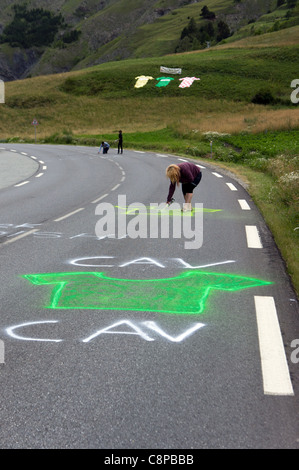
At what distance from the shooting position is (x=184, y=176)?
10.2 m

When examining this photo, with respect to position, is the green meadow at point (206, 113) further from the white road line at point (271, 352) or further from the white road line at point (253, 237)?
the white road line at point (271, 352)

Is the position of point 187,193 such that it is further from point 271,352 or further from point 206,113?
point 206,113

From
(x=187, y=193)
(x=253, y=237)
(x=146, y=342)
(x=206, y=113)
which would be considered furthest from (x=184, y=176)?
(x=206, y=113)

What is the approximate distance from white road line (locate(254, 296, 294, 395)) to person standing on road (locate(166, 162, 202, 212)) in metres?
A: 4.94

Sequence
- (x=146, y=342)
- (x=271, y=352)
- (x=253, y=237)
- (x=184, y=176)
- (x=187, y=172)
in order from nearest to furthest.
Answer: (x=271, y=352) → (x=146, y=342) → (x=253, y=237) → (x=187, y=172) → (x=184, y=176)

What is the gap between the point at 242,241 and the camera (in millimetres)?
7910

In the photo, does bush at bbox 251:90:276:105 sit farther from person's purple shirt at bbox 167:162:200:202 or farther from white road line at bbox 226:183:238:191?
person's purple shirt at bbox 167:162:200:202

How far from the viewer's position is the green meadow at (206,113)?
16.7 m

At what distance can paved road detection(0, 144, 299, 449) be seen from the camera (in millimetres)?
2803

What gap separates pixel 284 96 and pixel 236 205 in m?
57.1

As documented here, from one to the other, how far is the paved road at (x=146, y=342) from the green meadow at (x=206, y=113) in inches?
45.5

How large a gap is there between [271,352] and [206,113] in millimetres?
57931

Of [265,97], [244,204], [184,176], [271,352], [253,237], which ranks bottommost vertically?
[271,352]
